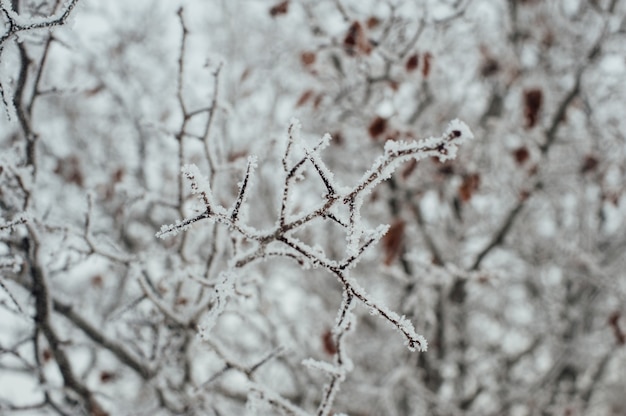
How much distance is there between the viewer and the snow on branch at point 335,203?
3.73 ft

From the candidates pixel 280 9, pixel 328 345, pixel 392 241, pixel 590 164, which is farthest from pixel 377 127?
pixel 590 164

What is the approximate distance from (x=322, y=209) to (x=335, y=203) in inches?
1.4

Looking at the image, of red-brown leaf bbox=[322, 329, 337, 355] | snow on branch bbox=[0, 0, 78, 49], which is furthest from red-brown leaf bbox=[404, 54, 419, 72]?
snow on branch bbox=[0, 0, 78, 49]

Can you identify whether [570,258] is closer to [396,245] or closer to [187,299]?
[396,245]

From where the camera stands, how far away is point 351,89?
328cm

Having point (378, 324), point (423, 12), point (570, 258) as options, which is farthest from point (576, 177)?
point (423, 12)

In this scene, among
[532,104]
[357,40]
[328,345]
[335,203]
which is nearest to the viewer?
[335,203]

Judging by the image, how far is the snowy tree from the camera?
1.63 metres

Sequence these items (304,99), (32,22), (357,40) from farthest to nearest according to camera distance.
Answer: (304,99), (357,40), (32,22)

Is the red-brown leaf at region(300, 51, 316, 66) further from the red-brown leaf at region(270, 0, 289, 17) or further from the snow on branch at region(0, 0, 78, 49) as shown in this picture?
the snow on branch at region(0, 0, 78, 49)

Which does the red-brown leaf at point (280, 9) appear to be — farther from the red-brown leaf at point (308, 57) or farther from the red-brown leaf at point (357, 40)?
the red-brown leaf at point (357, 40)

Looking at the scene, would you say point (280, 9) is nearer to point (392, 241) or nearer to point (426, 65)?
point (426, 65)

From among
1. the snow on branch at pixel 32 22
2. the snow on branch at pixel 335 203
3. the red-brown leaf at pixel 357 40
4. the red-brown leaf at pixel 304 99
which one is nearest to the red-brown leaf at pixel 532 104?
the red-brown leaf at pixel 357 40

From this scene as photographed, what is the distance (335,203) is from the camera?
3.96 ft
